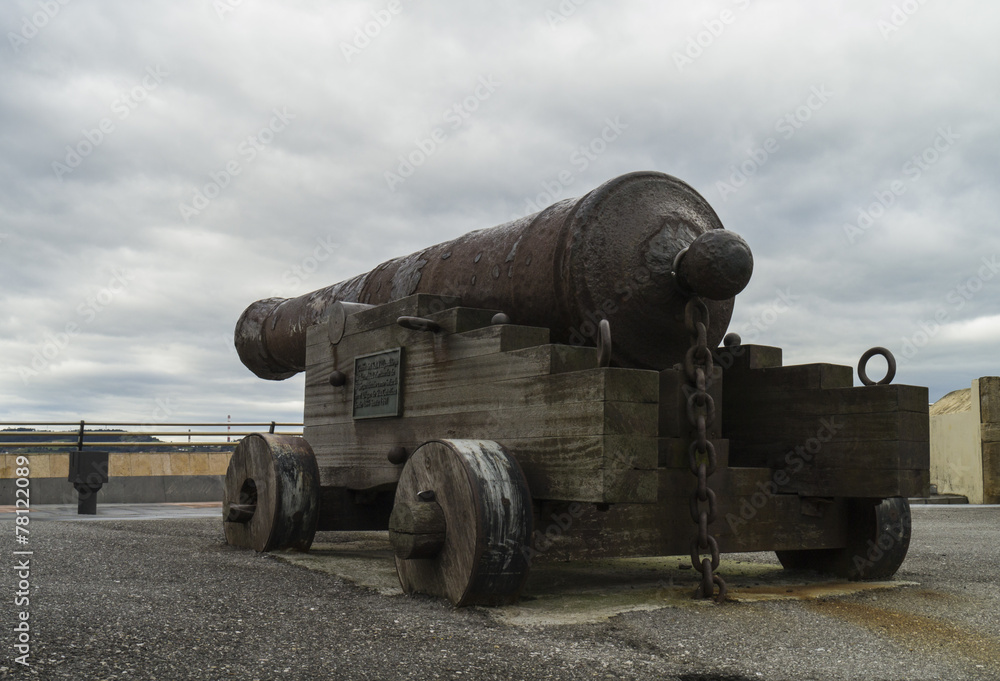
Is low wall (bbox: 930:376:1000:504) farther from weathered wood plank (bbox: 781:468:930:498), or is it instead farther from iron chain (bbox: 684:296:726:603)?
iron chain (bbox: 684:296:726:603)

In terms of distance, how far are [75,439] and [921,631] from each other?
11944 millimetres

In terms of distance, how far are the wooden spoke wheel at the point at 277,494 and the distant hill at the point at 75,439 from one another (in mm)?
6858

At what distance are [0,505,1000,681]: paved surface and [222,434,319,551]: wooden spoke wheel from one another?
534mm

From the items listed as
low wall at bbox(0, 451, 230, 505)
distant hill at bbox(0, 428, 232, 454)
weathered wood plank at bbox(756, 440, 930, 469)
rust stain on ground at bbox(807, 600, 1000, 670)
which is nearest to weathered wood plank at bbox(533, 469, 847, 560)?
weathered wood plank at bbox(756, 440, 930, 469)

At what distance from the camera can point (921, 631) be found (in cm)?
336

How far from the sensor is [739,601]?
3871mm

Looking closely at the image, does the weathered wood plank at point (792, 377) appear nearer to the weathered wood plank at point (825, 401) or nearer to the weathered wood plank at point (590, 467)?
the weathered wood plank at point (825, 401)

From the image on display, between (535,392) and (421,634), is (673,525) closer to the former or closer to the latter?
(535,392)

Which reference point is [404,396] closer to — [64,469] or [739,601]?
[739,601]

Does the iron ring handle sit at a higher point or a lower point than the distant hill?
higher

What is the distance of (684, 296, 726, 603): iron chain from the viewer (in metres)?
3.73

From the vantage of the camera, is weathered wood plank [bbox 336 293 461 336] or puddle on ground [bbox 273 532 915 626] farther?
weathered wood plank [bbox 336 293 461 336]

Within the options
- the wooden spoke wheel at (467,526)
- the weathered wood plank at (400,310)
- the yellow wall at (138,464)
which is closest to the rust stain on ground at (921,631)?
the wooden spoke wheel at (467,526)

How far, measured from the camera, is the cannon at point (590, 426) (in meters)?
3.61
